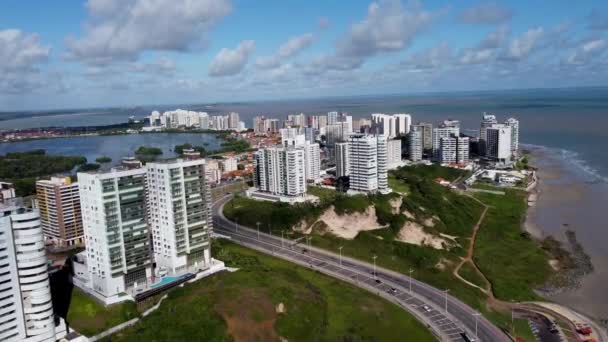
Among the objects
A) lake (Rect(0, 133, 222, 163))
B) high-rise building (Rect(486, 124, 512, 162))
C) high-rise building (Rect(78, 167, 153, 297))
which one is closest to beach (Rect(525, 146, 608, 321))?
high-rise building (Rect(486, 124, 512, 162))

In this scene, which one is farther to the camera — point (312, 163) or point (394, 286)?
point (312, 163)

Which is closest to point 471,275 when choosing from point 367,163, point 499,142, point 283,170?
point 367,163

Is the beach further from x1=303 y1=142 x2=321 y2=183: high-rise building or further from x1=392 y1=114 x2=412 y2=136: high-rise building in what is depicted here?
x1=392 y1=114 x2=412 y2=136: high-rise building

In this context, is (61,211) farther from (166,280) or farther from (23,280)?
(23,280)

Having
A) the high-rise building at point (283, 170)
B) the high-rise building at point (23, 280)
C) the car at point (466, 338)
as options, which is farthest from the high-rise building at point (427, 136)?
the high-rise building at point (23, 280)

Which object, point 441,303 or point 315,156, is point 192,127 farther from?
point 441,303
